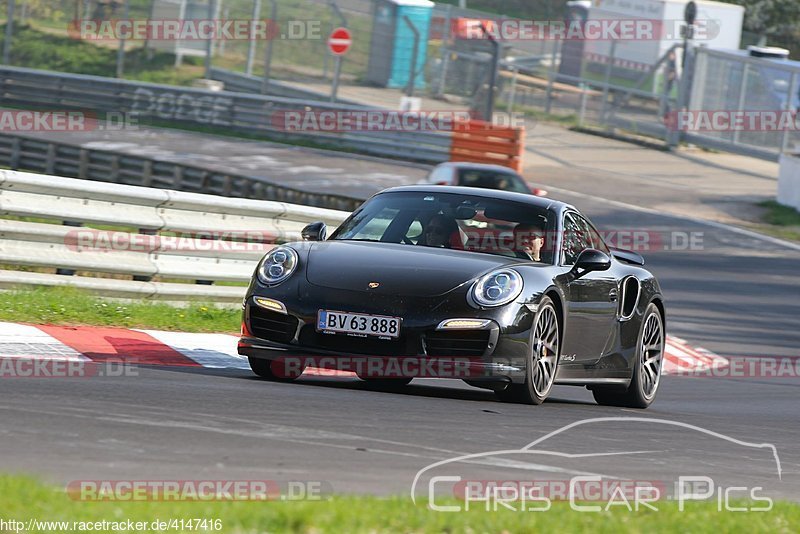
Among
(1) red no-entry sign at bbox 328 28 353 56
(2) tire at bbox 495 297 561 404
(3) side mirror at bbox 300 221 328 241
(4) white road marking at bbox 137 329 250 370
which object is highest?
(1) red no-entry sign at bbox 328 28 353 56

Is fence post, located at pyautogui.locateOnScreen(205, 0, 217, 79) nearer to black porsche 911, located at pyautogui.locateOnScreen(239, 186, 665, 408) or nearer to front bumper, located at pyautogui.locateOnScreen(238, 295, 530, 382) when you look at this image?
black porsche 911, located at pyautogui.locateOnScreen(239, 186, 665, 408)

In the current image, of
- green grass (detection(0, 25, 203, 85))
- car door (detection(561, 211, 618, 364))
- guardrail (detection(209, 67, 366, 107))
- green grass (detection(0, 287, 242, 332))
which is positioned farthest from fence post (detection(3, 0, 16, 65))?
car door (detection(561, 211, 618, 364))

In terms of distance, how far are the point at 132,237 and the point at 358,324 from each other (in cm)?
358

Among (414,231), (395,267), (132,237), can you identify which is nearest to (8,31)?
(132,237)

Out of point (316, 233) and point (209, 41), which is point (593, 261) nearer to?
point (316, 233)

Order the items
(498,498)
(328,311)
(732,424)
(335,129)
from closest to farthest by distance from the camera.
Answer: (498,498) < (328,311) < (732,424) < (335,129)

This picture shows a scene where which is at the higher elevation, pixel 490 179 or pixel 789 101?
pixel 789 101

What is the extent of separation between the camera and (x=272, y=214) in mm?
11703

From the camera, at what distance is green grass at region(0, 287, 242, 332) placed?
9.49 meters

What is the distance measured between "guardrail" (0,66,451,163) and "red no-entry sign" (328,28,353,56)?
2019 mm

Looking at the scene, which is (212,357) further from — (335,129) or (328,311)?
(335,129)

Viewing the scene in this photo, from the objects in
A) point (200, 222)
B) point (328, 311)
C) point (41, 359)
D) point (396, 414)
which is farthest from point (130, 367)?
point (200, 222)

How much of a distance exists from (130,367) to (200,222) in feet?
10.8

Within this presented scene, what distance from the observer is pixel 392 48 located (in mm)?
34750
